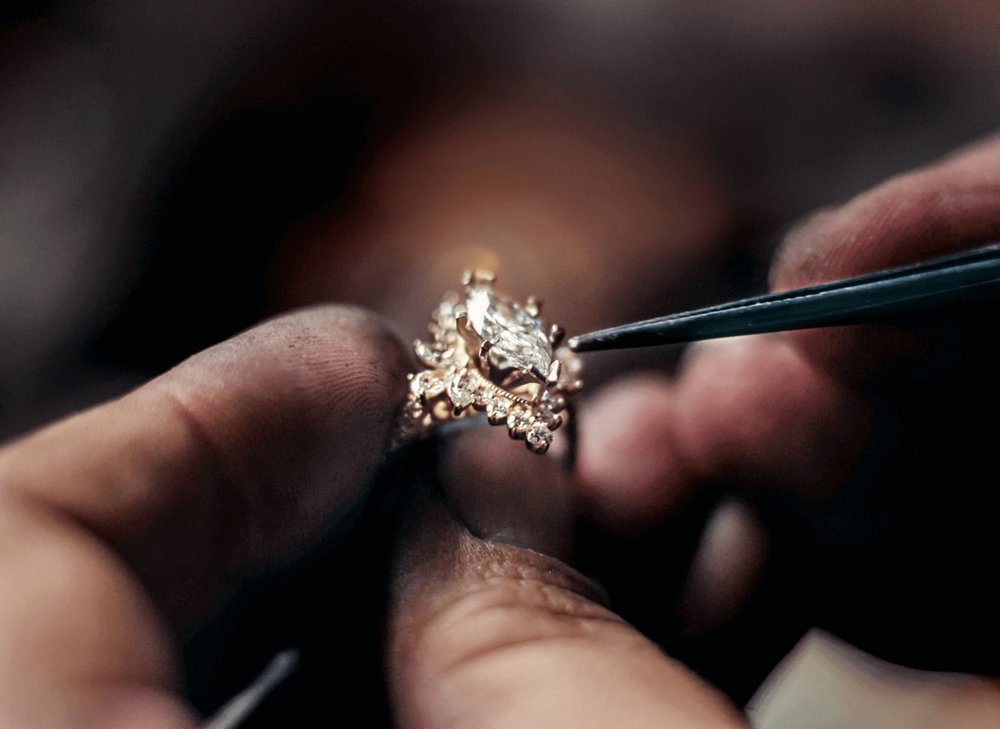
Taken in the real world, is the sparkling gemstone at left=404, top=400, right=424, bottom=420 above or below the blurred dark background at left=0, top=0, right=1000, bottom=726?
below

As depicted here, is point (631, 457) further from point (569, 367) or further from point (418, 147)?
point (418, 147)

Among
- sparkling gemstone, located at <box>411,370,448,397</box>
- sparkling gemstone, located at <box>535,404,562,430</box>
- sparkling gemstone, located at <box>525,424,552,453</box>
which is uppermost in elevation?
sparkling gemstone, located at <box>411,370,448,397</box>

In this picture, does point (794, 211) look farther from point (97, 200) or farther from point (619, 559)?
point (97, 200)

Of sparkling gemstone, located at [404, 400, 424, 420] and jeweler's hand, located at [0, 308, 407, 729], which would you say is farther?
sparkling gemstone, located at [404, 400, 424, 420]

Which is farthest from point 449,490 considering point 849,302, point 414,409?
point 849,302

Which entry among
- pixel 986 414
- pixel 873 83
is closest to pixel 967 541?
pixel 986 414
